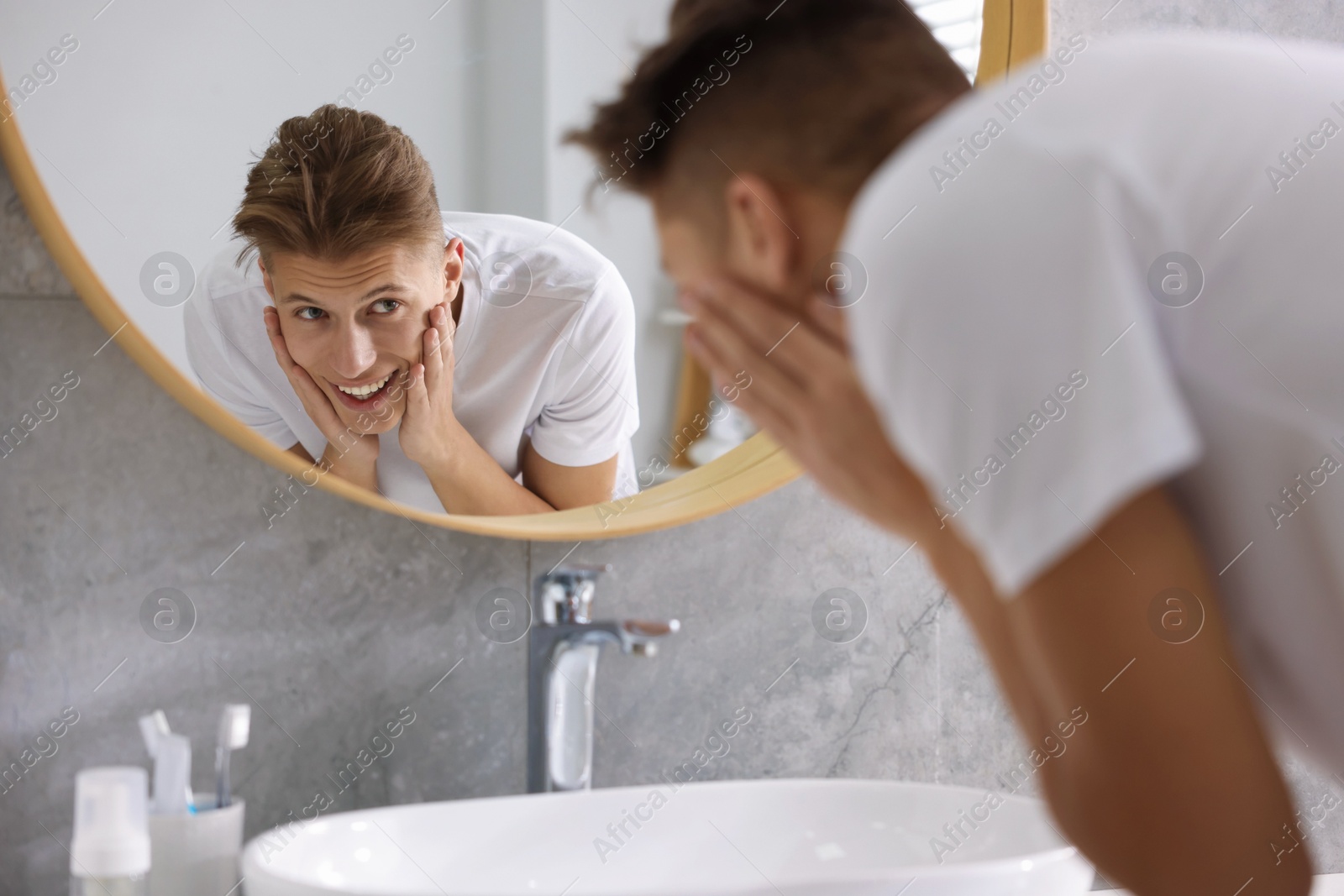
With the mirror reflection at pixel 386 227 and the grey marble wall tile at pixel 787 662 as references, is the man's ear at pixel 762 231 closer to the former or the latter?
the mirror reflection at pixel 386 227

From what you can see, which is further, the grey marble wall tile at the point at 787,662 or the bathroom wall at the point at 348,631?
the grey marble wall tile at the point at 787,662

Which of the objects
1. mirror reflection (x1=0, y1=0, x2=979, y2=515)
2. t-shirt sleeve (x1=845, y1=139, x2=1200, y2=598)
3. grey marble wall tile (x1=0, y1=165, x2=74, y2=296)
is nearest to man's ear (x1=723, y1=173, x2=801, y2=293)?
t-shirt sleeve (x1=845, y1=139, x2=1200, y2=598)

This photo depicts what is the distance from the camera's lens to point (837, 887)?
19.6 inches

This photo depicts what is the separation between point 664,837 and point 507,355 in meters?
0.33

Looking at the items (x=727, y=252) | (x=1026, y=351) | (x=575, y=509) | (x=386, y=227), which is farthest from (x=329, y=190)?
(x=1026, y=351)

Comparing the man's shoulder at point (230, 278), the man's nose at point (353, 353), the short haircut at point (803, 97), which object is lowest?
Answer: the man's nose at point (353, 353)

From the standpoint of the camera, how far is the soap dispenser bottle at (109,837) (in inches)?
21.7

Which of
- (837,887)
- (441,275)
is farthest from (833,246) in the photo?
(441,275)

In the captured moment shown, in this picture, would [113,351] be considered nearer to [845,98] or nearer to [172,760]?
[172,760]

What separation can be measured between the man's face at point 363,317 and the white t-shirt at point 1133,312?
501 mm

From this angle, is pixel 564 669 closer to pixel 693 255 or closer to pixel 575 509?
pixel 575 509

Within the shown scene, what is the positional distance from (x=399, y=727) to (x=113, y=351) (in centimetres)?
30

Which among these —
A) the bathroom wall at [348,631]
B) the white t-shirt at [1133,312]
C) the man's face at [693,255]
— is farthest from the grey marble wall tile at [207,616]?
the white t-shirt at [1133,312]

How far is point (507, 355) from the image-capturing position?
75 cm
